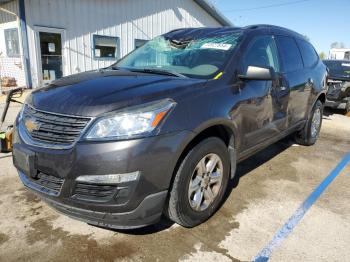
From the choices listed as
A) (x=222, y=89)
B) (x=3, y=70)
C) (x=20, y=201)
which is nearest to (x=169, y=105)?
(x=222, y=89)

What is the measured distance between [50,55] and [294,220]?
10639 millimetres

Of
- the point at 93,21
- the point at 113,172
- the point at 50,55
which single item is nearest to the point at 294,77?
the point at 113,172

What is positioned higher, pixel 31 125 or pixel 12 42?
pixel 12 42

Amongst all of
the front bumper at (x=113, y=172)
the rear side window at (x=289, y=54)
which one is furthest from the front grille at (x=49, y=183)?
the rear side window at (x=289, y=54)

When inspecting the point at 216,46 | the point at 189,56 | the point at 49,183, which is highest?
the point at 216,46

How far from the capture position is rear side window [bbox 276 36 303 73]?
4.40 m

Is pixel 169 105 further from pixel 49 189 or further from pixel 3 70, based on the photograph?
pixel 3 70

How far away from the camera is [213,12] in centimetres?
1778

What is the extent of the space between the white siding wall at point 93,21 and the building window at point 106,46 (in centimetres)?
20

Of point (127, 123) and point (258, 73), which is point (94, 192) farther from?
point (258, 73)

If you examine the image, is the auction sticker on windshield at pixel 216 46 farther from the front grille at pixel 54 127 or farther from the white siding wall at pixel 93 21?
the white siding wall at pixel 93 21

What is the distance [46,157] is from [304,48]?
4.46 m

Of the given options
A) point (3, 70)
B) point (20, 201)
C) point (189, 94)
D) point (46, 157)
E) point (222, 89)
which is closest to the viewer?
point (46, 157)

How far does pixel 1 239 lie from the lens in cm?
285
